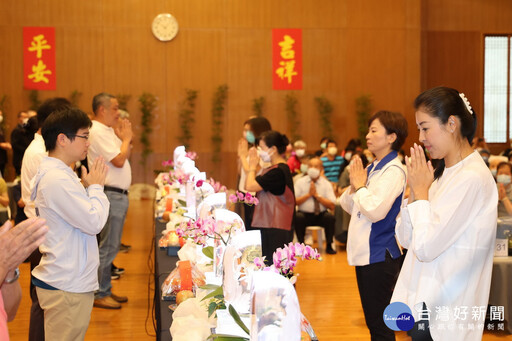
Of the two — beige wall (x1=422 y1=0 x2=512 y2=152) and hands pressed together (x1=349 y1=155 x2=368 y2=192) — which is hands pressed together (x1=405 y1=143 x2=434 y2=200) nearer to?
hands pressed together (x1=349 y1=155 x2=368 y2=192)

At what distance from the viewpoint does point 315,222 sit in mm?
6676

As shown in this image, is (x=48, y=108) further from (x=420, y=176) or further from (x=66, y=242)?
(x=420, y=176)

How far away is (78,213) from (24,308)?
8.27 ft

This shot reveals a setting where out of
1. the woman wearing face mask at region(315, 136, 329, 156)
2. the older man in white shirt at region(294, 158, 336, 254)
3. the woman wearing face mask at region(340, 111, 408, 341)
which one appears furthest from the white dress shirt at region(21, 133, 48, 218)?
the woman wearing face mask at region(315, 136, 329, 156)

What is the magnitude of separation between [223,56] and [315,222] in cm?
514

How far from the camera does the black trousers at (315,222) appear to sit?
6559 millimetres

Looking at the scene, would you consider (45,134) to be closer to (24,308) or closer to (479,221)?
(479,221)

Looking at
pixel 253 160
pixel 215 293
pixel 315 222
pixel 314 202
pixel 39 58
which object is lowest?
pixel 315 222

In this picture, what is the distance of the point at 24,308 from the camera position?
14.8 ft

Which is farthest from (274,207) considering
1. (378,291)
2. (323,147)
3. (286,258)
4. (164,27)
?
(164,27)

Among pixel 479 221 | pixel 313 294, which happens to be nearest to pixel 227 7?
pixel 313 294

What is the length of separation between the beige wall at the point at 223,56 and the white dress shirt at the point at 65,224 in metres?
8.41

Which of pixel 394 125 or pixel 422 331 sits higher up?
pixel 394 125

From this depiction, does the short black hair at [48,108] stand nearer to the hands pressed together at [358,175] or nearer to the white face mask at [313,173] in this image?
the hands pressed together at [358,175]
